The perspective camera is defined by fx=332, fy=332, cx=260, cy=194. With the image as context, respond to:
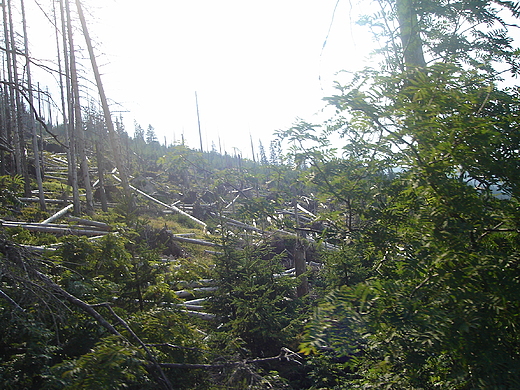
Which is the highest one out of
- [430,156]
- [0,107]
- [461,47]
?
[0,107]

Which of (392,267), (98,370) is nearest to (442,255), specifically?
(392,267)

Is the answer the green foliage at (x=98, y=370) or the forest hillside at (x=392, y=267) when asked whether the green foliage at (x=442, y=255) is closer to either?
the forest hillside at (x=392, y=267)

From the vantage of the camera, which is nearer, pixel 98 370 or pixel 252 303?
pixel 98 370

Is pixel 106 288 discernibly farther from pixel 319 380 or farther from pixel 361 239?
pixel 319 380

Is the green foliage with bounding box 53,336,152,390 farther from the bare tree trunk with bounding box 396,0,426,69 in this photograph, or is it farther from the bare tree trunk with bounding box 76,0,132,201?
the bare tree trunk with bounding box 76,0,132,201

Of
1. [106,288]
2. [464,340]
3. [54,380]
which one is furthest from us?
[106,288]

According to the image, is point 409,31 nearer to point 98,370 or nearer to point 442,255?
point 442,255

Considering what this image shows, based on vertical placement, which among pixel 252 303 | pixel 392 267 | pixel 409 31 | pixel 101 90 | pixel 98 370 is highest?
pixel 101 90

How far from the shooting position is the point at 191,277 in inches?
197

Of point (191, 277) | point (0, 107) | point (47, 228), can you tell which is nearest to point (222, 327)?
point (191, 277)

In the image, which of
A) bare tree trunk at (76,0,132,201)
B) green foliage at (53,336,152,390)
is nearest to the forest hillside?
green foliage at (53,336,152,390)

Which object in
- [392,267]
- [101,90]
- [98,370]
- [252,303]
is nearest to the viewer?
[98,370]

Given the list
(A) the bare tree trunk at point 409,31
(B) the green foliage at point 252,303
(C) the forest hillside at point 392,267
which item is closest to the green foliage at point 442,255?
(C) the forest hillside at point 392,267

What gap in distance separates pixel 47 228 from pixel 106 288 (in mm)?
8269
